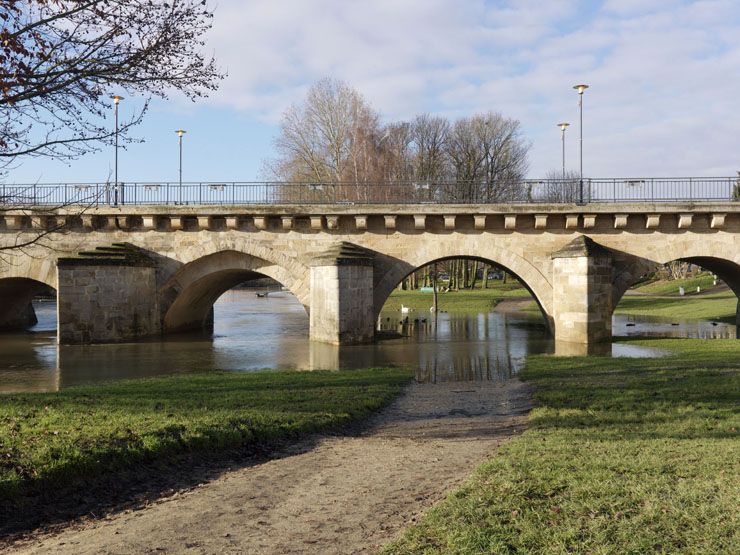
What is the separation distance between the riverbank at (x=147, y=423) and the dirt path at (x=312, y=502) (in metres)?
0.70

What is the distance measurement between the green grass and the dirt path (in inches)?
31.7

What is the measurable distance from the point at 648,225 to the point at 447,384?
11.1 m

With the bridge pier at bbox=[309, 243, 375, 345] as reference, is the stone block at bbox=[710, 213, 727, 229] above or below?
above

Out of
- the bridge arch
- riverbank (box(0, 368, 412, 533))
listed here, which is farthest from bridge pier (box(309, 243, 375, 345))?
the bridge arch

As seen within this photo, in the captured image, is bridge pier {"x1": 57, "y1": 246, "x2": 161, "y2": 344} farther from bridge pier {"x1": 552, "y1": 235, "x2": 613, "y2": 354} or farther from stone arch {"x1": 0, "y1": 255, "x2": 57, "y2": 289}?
bridge pier {"x1": 552, "y1": 235, "x2": 613, "y2": 354}

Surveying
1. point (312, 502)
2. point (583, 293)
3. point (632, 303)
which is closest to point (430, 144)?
point (632, 303)

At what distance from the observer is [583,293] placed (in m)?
20.3

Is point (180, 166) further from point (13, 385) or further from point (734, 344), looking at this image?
point (734, 344)

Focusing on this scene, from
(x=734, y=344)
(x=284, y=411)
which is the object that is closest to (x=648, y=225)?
(x=734, y=344)

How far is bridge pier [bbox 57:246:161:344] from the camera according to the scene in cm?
2117

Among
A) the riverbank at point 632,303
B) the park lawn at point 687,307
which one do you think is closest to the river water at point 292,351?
the park lawn at point 687,307

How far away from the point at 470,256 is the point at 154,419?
15.6 metres

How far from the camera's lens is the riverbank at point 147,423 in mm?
6016

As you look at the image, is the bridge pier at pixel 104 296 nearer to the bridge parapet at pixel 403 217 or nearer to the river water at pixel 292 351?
the river water at pixel 292 351
